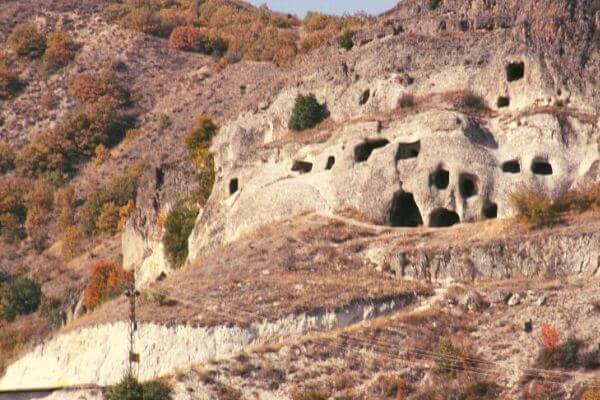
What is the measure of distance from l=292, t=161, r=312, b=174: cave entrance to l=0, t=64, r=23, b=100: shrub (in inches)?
1721

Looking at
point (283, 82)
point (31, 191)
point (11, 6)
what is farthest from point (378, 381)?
point (11, 6)

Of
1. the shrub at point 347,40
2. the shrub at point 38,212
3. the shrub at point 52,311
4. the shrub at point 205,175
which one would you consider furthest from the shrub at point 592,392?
the shrub at point 38,212

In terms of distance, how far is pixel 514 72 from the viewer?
55.2 m

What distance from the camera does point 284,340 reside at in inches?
1746

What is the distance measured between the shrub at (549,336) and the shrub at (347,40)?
21459 millimetres

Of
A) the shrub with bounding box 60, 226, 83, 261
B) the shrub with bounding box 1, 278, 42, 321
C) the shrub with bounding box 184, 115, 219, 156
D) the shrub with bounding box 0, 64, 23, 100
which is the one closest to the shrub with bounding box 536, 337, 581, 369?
the shrub with bounding box 184, 115, 219, 156

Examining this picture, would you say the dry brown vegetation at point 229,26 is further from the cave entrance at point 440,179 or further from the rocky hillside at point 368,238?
the cave entrance at point 440,179

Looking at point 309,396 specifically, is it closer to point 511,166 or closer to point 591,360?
point 591,360

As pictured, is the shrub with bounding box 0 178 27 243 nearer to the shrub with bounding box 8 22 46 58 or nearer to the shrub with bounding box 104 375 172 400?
the shrub with bounding box 8 22 46 58

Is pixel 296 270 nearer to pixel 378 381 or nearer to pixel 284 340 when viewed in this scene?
pixel 284 340

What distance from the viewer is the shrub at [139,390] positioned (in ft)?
139

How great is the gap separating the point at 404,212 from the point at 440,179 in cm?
188

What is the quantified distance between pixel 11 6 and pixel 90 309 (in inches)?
2218

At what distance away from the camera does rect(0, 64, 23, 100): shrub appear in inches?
3760
